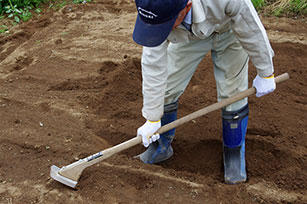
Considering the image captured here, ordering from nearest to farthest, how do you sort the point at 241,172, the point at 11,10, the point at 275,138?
1. the point at 241,172
2. the point at 275,138
3. the point at 11,10

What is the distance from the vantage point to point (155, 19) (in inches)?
73.4

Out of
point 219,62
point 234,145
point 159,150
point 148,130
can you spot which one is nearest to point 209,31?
point 219,62

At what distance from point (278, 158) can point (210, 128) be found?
653 millimetres

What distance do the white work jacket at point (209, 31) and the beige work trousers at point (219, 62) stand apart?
0.13m

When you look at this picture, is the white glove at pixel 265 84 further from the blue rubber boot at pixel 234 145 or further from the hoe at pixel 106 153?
the blue rubber boot at pixel 234 145

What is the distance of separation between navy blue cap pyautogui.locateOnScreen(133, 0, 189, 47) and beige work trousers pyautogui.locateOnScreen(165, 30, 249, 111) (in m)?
0.63

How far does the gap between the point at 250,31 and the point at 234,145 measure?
A: 1037 millimetres

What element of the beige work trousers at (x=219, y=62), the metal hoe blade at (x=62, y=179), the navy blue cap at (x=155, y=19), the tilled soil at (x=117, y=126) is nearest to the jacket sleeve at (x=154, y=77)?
the navy blue cap at (x=155, y=19)

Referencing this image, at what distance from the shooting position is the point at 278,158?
9.71 ft

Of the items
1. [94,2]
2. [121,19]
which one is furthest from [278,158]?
[94,2]

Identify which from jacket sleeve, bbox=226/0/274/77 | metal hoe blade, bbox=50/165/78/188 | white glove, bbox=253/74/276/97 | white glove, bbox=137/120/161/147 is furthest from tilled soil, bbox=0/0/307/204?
jacket sleeve, bbox=226/0/274/77

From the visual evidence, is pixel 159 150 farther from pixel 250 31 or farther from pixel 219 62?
pixel 250 31

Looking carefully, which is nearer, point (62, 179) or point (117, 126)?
point (62, 179)

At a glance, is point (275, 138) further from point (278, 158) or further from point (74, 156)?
point (74, 156)
